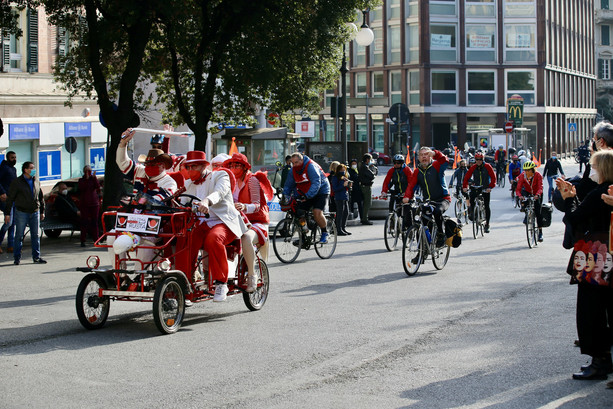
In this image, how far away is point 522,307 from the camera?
1105cm

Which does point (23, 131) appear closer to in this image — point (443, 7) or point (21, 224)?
point (21, 224)

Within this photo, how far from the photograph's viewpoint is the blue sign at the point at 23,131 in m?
32.2

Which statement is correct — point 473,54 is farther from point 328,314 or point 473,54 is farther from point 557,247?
point 328,314

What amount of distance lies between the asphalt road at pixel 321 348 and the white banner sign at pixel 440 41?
200ft

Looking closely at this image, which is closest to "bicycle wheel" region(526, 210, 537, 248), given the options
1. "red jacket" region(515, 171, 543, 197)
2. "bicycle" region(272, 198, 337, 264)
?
"red jacket" region(515, 171, 543, 197)

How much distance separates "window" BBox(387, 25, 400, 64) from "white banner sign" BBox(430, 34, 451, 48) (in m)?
3.06

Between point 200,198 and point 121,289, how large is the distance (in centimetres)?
153

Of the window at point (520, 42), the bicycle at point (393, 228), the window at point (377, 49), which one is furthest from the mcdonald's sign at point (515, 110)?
the bicycle at point (393, 228)

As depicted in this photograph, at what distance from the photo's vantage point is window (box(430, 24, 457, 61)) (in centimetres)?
7344

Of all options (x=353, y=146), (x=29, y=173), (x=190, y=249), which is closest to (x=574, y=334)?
(x=190, y=249)

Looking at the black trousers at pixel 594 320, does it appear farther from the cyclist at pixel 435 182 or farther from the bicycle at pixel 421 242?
the cyclist at pixel 435 182

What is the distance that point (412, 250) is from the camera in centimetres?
1438

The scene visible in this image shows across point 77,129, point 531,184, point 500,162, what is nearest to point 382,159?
point 500,162

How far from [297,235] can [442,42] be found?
59564mm
